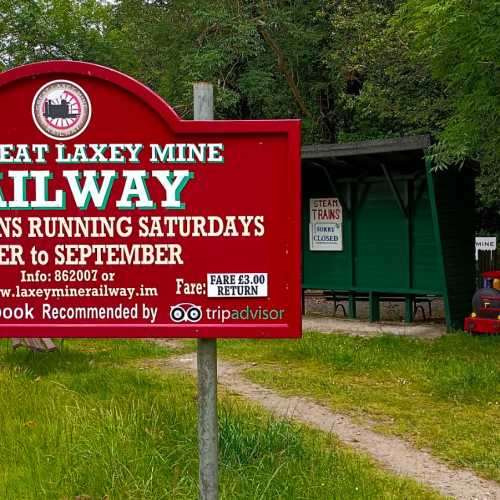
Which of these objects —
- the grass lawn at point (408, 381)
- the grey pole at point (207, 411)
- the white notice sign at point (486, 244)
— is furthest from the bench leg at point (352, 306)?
the grey pole at point (207, 411)

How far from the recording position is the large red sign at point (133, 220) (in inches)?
141

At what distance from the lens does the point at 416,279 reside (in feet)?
49.2

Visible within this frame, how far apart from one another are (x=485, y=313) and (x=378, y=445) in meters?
6.71

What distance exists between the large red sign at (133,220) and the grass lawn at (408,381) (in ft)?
11.3

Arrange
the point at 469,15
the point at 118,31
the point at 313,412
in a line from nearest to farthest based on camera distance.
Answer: the point at 313,412 < the point at 469,15 < the point at 118,31

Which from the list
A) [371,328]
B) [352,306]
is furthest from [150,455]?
[352,306]

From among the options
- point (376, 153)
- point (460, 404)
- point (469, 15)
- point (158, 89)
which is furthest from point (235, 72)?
point (460, 404)

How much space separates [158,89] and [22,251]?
25.8 metres

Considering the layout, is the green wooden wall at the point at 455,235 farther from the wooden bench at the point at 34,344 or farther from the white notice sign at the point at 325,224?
the wooden bench at the point at 34,344

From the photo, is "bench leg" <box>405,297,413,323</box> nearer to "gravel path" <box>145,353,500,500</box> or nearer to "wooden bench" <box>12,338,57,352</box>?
"gravel path" <box>145,353,500,500</box>

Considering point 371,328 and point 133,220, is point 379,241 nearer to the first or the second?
point 371,328

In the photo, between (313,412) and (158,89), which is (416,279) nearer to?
(313,412)

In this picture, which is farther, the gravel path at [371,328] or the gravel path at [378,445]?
the gravel path at [371,328]

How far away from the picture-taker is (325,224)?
16.6 metres
